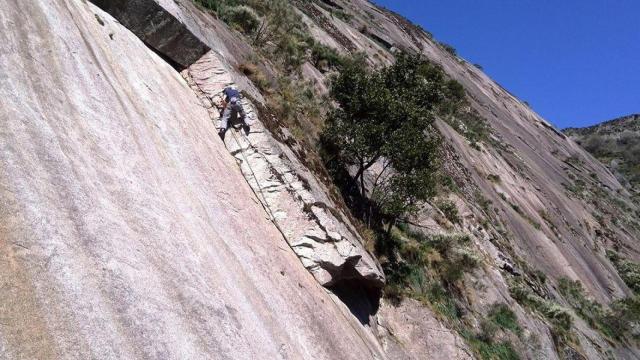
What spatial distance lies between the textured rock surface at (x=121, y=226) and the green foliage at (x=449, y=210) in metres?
12.8

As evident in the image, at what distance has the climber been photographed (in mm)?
10359

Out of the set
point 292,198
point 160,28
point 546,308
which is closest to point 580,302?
point 546,308

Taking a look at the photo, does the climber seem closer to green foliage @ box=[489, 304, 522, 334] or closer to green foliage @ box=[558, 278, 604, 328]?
green foliage @ box=[489, 304, 522, 334]

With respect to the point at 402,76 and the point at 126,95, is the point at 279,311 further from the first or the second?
the point at 402,76

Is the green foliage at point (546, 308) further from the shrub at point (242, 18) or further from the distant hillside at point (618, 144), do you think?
the distant hillside at point (618, 144)

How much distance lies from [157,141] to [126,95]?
794 mm

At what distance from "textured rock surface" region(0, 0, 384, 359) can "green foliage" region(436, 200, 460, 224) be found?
42.1 ft

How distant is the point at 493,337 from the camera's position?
1591 centimetres

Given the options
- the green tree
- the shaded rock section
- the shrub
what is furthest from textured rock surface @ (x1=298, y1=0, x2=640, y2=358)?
the shrub

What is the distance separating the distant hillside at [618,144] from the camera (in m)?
84.3

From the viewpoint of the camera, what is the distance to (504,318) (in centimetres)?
1719

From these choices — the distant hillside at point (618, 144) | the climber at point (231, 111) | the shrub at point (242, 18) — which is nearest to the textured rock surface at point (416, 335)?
the climber at point (231, 111)

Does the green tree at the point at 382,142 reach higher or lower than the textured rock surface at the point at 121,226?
higher

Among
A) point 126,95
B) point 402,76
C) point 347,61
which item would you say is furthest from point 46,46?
point 347,61
